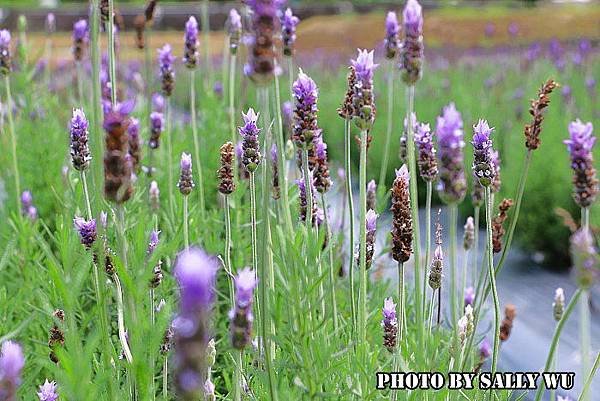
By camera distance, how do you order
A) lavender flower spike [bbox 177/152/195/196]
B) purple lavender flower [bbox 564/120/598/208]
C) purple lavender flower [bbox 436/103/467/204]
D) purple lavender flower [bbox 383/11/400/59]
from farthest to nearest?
1. purple lavender flower [bbox 383/11/400/59]
2. lavender flower spike [bbox 177/152/195/196]
3. purple lavender flower [bbox 564/120/598/208]
4. purple lavender flower [bbox 436/103/467/204]

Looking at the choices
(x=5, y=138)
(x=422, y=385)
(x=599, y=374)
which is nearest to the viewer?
(x=422, y=385)

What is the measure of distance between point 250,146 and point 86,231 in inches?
12.5

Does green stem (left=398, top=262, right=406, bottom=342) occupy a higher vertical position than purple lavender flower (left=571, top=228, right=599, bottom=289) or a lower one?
lower

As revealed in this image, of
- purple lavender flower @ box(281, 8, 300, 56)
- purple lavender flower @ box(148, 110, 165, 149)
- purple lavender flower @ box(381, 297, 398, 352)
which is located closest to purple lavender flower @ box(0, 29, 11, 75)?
purple lavender flower @ box(148, 110, 165, 149)

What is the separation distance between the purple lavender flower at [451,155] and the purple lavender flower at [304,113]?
0.30 metres

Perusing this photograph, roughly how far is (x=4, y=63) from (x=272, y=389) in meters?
1.43

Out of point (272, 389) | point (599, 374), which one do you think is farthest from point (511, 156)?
point (272, 389)

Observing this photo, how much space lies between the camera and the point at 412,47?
1309mm

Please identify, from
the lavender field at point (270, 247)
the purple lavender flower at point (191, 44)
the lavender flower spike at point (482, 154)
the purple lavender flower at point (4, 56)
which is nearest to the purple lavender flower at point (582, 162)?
the lavender field at point (270, 247)

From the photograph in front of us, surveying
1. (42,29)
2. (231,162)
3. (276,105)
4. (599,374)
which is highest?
(276,105)

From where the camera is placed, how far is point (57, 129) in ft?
11.9

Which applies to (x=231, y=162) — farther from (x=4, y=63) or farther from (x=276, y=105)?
(x=4, y=63)

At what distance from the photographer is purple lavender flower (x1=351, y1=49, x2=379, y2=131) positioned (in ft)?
4.44

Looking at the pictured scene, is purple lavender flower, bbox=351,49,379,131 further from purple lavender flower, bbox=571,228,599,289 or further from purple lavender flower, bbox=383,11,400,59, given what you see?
purple lavender flower, bbox=383,11,400,59
